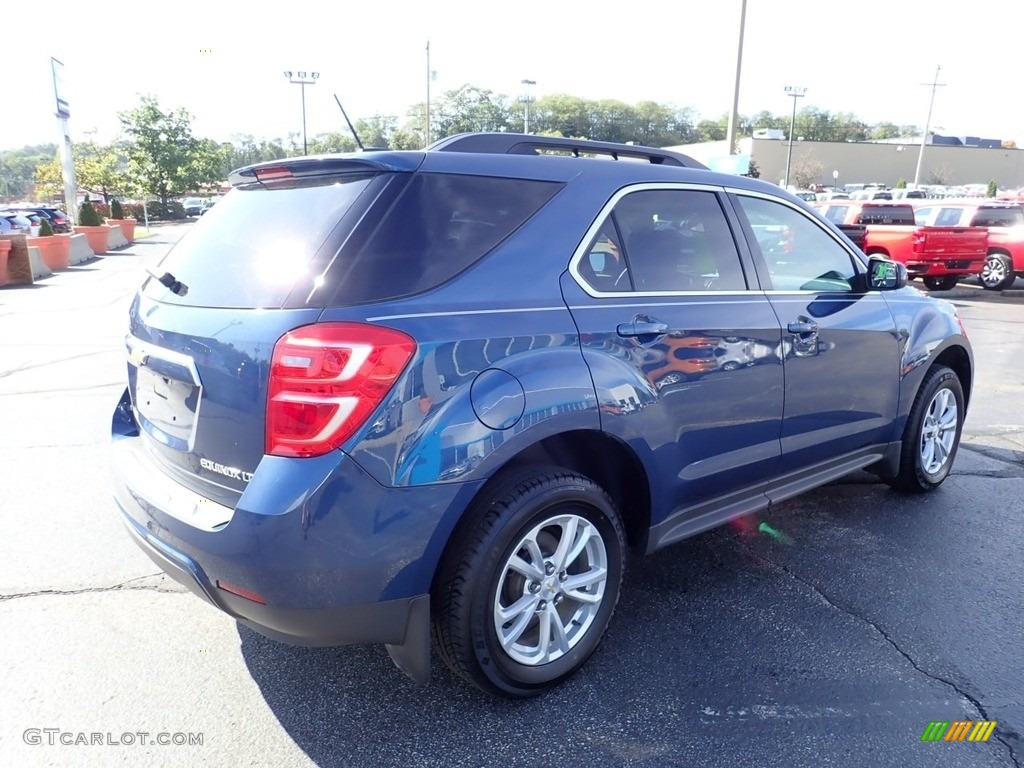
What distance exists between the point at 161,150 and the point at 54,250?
34.9 m

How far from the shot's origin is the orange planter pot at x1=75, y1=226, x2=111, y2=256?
2589 cm

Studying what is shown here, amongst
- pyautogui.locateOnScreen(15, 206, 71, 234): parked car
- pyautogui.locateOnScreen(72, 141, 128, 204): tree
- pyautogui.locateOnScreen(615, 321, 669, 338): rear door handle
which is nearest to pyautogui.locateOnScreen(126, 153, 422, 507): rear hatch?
pyautogui.locateOnScreen(615, 321, 669, 338): rear door handle

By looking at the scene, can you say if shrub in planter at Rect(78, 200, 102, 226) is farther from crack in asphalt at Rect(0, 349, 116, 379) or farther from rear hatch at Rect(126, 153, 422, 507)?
rear hatch at Rect(126, 153, 422, 507)

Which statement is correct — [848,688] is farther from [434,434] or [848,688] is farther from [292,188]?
[292,188]

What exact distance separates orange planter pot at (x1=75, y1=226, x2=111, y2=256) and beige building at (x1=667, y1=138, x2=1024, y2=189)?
72.6 metres

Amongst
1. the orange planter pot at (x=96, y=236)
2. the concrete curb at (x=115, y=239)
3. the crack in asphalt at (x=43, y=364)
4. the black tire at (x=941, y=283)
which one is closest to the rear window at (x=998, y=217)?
the black tire at (x=941, y=283)

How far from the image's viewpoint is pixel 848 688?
2768 millimetres

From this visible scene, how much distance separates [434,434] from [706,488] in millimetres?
1453

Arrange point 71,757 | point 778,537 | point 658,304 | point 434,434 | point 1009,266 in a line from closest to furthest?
point 434,434 < point 71,757 < point 658,304 < point 778,537 < point 1009,266

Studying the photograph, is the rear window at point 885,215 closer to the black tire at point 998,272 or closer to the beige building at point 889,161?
the black tire at point 998,272

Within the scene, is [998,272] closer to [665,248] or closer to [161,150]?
[665,248]

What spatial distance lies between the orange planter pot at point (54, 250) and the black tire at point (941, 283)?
2072 centimetres

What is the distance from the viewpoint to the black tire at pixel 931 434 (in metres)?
4.40

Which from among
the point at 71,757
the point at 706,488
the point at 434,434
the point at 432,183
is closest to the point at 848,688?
the point at 706,488
